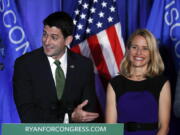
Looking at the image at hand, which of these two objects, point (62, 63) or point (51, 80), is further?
point (62, 63)

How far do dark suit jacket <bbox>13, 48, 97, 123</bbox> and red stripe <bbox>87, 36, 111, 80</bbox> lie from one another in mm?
953

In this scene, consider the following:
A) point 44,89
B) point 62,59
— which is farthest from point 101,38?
point 44,89

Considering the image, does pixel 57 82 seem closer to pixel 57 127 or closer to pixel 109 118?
pixel 109 118

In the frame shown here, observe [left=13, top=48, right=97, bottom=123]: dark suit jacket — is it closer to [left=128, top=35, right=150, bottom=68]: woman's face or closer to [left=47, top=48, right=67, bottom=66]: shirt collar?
[left=47, top=48, right=67, bottom=66]: shirt collar

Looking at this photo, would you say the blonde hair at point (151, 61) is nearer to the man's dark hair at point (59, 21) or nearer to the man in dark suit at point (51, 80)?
the man in dark suit at point (51, 80)

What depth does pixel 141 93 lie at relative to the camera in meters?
2.88

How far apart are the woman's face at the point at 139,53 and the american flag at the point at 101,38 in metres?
0.97

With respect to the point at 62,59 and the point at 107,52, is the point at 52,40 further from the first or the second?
the point at 107,52

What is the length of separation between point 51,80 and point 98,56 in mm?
1148

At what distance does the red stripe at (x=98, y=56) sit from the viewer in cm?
389

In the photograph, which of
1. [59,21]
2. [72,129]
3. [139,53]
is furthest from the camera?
[139,53]

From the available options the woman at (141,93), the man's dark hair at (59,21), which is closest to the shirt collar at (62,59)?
the man's dark hair at (59,21)

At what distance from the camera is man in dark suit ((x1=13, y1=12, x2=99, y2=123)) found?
107 inches

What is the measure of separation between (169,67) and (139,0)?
788 millimetres
